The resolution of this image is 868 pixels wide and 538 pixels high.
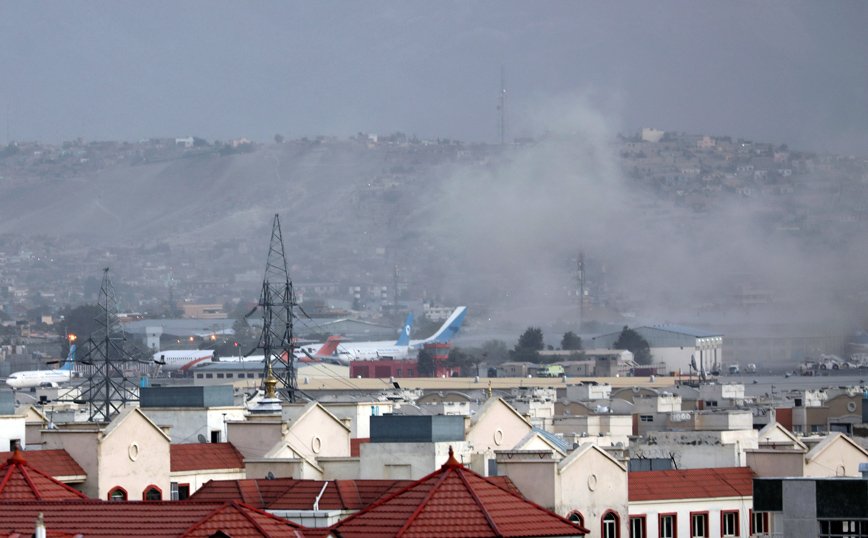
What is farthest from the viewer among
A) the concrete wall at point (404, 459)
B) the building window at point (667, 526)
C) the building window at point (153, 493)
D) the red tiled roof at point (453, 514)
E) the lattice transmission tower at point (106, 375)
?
the lattice transmission tower at point (106, 375)

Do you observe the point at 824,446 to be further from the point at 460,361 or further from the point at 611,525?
the point at 460,361

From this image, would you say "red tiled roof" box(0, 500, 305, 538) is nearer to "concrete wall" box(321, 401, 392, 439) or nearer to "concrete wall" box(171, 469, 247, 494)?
"concrete wall" box(171, 469, 247, 494)

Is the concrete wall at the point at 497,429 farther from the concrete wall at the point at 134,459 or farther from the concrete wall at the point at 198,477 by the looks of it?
the concrete wall at the point at 134,459

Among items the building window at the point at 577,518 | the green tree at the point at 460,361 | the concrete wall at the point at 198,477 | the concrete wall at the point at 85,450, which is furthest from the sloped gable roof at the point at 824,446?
the green tree at the point at 460,361

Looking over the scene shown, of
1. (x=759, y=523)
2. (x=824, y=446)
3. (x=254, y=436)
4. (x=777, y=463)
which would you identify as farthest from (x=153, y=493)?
(x=824, y=446)

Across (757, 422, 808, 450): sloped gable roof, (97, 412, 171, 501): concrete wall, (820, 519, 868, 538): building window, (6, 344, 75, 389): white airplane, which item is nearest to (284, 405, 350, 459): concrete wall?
(97, 412, 171, 501): concrete wall

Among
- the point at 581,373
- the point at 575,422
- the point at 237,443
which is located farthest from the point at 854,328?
the point at 237,443
